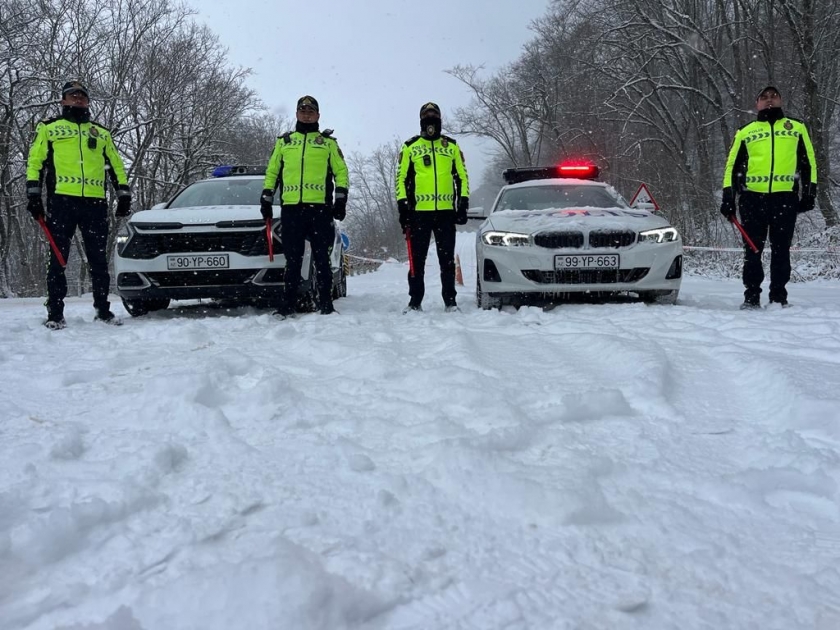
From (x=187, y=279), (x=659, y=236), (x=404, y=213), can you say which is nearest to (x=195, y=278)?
(x=187, y=279)

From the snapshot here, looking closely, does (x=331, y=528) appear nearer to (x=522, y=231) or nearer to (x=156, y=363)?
(x=156, y=363)

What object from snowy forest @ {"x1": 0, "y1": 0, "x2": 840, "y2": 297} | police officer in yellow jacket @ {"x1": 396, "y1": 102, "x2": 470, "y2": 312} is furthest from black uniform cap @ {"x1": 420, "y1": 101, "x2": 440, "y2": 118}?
snowy forest @ {"x1": 0, "y1": 0, "x2": 840, "y2": 297}

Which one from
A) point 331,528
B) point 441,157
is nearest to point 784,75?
point 441,157

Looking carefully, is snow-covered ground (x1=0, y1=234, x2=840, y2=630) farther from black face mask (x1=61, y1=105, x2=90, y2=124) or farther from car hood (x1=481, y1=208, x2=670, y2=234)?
black face mask (x1=61, y1=105, x2=90, y2=124)

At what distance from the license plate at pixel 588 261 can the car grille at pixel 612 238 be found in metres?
0.13

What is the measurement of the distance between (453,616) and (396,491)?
501 millimetres

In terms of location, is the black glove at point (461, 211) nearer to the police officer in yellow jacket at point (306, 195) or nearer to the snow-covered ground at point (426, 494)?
the police officer in yellow jacket at point (306, 195)

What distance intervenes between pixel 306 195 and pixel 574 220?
2.41 metres

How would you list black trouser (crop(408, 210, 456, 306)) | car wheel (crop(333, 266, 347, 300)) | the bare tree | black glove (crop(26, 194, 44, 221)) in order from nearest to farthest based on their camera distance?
1. black glove (crop(26, 194, 44, 221))
2. black trouser (crop(408, 210, 456, 306))
3. car wheel (crop(333, 266, 347, 300))
4. the bare tree

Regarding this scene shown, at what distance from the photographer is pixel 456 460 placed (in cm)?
179

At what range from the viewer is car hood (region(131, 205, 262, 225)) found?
17.9ft

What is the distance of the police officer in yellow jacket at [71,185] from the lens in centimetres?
507

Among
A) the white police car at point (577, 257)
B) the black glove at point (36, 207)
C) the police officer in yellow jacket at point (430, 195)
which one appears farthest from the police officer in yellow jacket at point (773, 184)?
the black glove at point (36, 207)

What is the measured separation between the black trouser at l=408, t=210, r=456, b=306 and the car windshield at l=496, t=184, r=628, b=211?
105 cm
